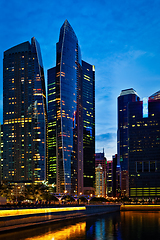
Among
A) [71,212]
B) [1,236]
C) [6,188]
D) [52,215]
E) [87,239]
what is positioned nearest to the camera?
[1,236]

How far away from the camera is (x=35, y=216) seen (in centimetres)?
10075

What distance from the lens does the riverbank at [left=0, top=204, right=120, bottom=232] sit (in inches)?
3248

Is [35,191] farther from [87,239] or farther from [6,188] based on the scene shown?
[87,239]

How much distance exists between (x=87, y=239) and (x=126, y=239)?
964 centimetres

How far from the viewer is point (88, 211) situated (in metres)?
170

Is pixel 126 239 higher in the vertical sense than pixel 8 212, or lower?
lower

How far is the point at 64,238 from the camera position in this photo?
255 ft

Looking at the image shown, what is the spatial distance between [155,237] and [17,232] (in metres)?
35.5

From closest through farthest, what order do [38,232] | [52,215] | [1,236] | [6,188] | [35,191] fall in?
1. [1,236]
2. [38,232]
3. [52,215]
4. [6,188]
5. [35,191]

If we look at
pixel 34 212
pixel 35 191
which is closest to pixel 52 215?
Answer: pixel 34 212

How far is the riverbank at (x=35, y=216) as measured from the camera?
→ 82.5 metres

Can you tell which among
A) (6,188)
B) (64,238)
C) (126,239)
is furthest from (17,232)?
(6,188)

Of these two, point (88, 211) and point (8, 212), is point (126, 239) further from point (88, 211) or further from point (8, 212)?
point (88, 211)

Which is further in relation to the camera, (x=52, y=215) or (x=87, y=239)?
(x=52, y=215)
